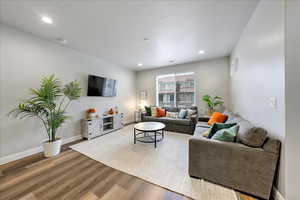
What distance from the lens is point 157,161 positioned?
82.5 inches

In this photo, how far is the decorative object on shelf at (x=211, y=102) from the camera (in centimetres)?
384

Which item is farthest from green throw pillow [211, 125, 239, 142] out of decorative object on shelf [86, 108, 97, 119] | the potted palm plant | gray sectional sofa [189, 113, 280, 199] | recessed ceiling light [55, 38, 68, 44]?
recessed ceiling light [55, 38, 68, 44]

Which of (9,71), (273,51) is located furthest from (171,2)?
(9,71)

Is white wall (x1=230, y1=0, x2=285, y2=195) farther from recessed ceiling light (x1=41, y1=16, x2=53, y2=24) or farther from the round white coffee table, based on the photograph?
recessed ceiling light (x1=41, y1=16, x2=53, y2=24)

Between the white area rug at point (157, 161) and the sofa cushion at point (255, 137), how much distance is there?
2.22 feet

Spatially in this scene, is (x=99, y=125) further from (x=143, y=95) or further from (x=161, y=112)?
(x=143, y=95)

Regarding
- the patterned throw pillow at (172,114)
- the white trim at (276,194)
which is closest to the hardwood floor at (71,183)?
the white trim at (276,194)

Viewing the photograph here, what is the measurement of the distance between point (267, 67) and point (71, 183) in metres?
3.21

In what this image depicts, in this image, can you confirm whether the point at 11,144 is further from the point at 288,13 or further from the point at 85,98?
the point at 288,13

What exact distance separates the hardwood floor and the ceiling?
105 inches

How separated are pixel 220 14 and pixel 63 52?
148 inches

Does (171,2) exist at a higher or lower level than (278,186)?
higher

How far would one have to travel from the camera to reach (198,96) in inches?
173

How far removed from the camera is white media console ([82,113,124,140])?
321 centimetres
